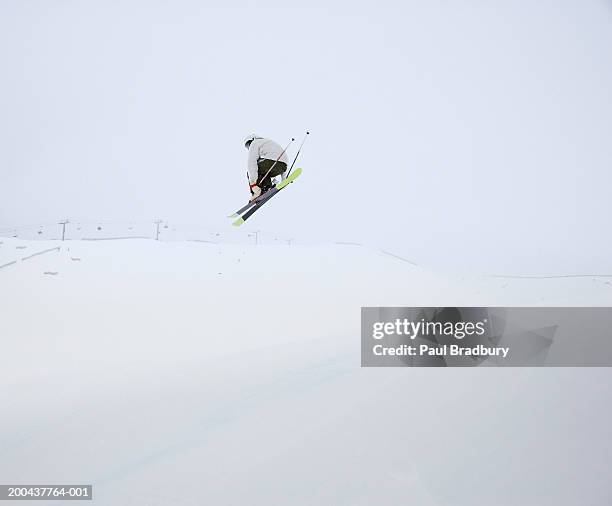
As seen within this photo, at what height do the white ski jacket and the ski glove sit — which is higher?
the white ski jacket

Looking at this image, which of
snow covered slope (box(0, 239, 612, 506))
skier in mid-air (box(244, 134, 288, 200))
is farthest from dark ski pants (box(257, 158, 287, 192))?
snow covered slope (box(0, 239, 612, 506))

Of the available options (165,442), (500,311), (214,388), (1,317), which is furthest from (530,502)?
(1,317)

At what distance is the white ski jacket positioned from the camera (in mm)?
6340

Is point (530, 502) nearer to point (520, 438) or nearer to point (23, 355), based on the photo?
point (520, 438)

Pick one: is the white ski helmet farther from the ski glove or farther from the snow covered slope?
the snow covered slope

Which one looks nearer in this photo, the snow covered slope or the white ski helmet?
the snow covered slope

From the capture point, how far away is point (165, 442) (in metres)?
3.20

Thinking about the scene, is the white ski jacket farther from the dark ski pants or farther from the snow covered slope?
the snow covered slope

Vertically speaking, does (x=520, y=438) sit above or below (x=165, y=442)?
above

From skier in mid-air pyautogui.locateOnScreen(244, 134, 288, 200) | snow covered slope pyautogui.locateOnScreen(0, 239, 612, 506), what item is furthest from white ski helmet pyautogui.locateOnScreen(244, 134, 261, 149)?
snow covered slope pyautogui.locateOnScreen(0, 239, 612, 506)

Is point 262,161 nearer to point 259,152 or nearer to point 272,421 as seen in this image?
point 259,152

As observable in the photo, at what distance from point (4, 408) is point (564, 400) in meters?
5.11

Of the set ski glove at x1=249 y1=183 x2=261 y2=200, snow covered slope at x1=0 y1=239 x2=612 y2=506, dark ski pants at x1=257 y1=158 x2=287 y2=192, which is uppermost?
dark ski pants at x1=257 y1=158 x2=287 y2=192

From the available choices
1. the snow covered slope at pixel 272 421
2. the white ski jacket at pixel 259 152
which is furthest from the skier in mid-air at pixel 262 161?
the snow covered slope at pixel 272 421
